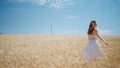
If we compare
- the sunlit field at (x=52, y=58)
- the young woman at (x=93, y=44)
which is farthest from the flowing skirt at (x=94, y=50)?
the sunlit field at (x=52, y=58)

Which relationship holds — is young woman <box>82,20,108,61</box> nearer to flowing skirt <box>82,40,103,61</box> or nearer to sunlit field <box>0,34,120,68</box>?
flowing skirt <box>82,40,103,61</box>

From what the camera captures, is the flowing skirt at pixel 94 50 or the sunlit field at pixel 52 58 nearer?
the sunlit field at pixel 52 58

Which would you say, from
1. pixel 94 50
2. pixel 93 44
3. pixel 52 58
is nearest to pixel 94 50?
pixel 94 50

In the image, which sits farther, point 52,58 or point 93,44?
point 93,44

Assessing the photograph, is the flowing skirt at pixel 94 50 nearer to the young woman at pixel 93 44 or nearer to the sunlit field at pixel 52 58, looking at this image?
A: the young woman at pixel 93 44

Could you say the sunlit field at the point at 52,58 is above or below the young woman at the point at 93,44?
below

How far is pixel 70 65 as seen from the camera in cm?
601

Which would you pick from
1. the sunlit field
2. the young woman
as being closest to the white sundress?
the young woman

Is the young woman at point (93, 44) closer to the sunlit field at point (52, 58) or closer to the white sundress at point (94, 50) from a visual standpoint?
the white sundress at point (94, 50)

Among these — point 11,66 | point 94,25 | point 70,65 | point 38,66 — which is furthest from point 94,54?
point 11,66

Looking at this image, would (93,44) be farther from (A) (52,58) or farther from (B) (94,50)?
(A) (52,58)

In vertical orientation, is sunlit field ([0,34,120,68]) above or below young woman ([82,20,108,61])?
below

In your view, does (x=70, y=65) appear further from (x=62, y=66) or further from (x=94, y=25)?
(x=94, y=25)

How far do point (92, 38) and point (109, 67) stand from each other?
267cm
